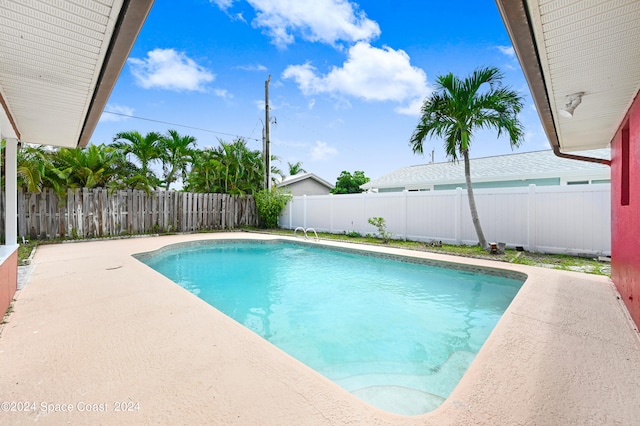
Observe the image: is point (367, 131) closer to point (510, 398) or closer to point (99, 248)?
point (99, 248)

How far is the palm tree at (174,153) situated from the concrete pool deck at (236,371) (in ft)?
34.9

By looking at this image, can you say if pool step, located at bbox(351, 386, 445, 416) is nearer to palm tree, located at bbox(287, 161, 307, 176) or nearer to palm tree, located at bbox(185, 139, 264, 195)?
palm tree, located at bbox(185, 139, 264, 195)

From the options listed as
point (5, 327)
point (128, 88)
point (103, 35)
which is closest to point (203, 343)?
point (5, 327)

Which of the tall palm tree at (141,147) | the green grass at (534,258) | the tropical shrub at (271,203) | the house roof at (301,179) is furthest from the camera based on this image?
the house roof at (301,179)

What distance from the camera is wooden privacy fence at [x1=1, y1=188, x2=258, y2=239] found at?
9680 mm

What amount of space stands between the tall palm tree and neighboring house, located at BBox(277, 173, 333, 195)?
7.85m

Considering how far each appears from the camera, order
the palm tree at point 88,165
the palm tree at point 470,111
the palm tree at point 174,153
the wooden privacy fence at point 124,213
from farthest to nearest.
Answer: the palm tree at point 174,153, the palm tree at point 88,165, the wooden privacy fence at point 124,213, the palm tree at point 470,111

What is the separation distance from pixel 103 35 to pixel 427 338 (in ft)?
14.0

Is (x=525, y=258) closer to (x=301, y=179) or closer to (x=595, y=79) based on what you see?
(x=595, y=79)

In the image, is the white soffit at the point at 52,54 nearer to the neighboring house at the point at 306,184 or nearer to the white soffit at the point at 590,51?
the white soffit at the point at 590,51

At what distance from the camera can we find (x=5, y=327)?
9.68 ft

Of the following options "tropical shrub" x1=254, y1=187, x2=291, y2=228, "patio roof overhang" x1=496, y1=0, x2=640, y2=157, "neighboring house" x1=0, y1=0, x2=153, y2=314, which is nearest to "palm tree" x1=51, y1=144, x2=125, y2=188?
"tropical shrub" x1=254, y1=187, x2=291, y2=228

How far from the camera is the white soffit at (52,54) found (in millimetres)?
1835

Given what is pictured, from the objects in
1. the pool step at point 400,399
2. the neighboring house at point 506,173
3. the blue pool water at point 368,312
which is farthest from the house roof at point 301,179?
the pool step at point 400,399
